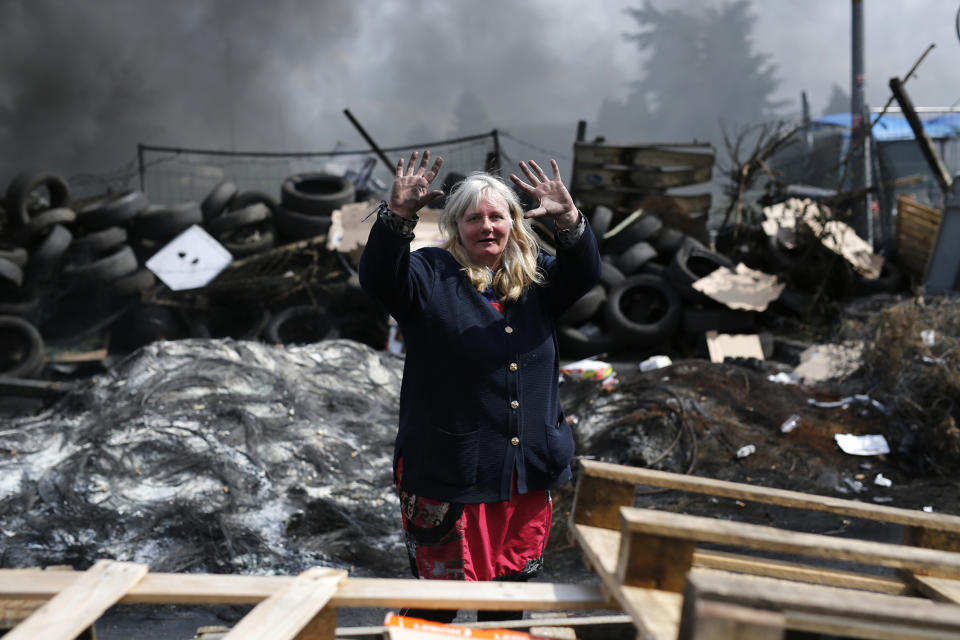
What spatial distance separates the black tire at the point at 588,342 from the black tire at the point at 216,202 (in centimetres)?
508

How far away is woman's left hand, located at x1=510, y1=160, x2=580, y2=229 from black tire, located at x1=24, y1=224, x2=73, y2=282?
8.24m

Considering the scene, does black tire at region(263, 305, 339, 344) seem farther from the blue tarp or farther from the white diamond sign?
the blue tarp

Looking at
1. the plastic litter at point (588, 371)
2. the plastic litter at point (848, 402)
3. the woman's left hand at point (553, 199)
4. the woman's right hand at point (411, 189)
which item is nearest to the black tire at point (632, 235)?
the plastic litter at point (588, 371)

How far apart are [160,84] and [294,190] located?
14.0 meters

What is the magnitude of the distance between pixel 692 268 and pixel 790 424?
3.91 meters

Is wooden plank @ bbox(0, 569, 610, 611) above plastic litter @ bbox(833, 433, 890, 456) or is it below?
above

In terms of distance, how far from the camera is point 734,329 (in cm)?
820

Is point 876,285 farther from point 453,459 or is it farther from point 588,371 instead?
point 453,459

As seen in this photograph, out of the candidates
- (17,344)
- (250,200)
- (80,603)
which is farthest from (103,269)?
(80,603)

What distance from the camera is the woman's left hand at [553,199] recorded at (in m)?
2.21

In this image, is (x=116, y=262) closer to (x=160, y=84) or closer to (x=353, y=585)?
(x=353, y=585)

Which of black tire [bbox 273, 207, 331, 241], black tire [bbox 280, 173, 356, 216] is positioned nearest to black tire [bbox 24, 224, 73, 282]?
black tire [bbox 273, 207, 331, 241]

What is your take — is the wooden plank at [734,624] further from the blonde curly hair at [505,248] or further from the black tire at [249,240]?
the black tire at [249,240]

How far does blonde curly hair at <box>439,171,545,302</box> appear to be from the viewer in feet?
7.34
